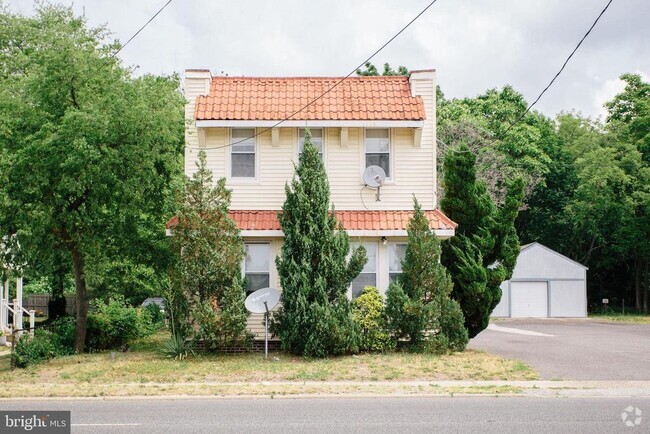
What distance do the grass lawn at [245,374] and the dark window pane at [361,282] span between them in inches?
100

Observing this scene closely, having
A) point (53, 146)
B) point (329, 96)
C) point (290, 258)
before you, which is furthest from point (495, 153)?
point (53, 146)

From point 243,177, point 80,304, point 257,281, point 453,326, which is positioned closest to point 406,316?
point 453,326

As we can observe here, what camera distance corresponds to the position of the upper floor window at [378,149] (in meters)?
20.0

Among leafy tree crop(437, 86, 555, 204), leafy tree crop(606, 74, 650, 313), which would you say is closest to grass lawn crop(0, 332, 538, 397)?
leafy tree crop(437, 86, 555, 204)

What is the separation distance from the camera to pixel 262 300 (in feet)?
57.0

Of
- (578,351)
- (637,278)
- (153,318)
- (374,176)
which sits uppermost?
(374,176)

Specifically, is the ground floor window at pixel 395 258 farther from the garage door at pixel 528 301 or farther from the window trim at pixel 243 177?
the garage door at pixel 528 301

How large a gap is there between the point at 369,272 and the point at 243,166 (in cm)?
453

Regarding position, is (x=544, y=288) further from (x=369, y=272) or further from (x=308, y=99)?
(x=308, y=99)

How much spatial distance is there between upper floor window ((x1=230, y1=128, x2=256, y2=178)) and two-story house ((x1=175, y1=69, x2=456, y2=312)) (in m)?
0.03

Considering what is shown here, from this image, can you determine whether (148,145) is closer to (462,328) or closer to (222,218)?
(222,218)

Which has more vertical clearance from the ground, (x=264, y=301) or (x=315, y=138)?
(x=315, y=138)

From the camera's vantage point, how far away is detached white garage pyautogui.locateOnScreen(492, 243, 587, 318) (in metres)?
41.6

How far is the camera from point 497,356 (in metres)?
18.0
